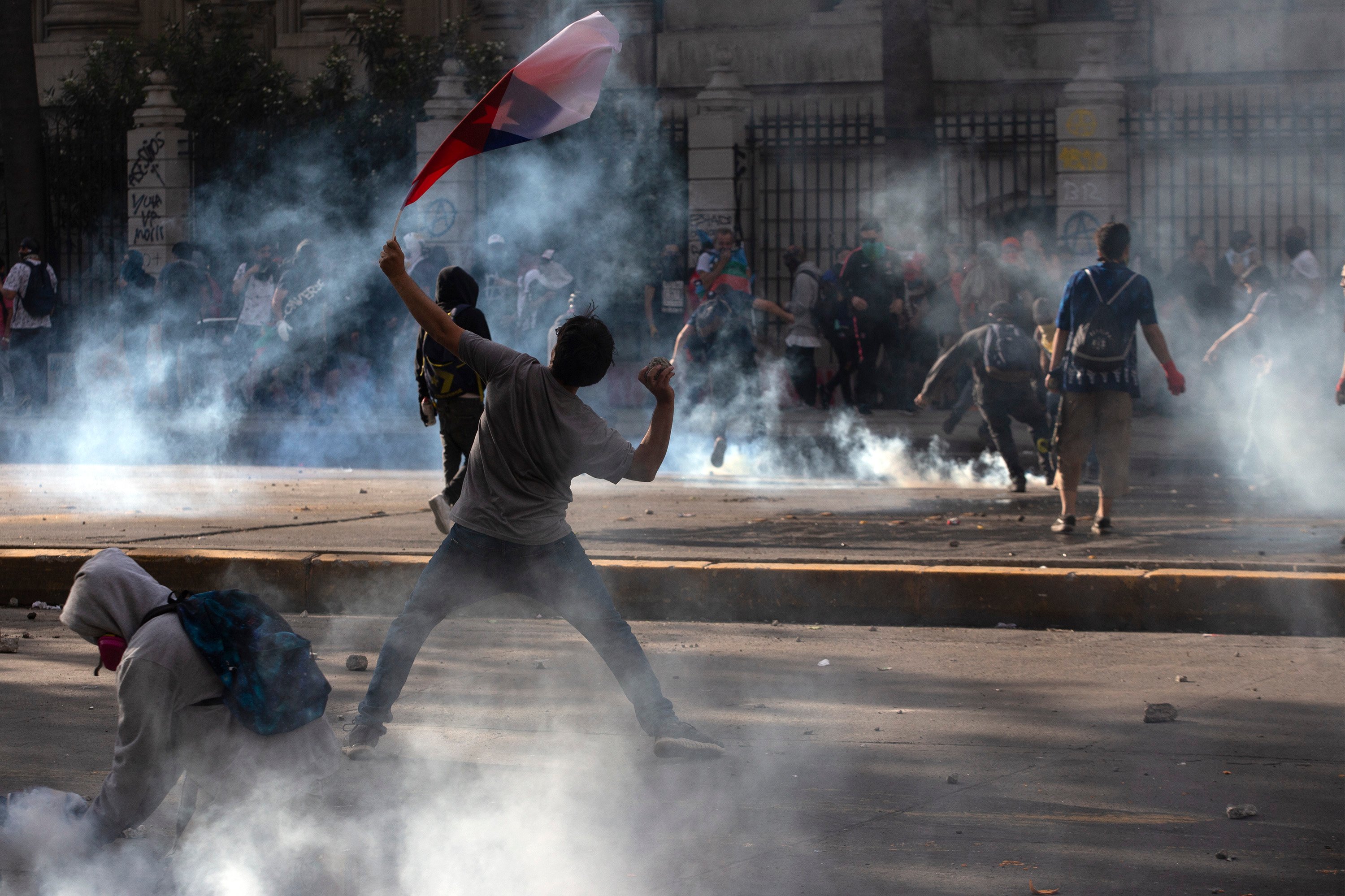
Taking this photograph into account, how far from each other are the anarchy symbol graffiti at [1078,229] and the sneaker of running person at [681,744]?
11.9 m

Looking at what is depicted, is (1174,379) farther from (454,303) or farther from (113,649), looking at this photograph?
(113,649)

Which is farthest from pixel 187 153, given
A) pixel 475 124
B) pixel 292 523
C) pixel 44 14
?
pixel 475 124

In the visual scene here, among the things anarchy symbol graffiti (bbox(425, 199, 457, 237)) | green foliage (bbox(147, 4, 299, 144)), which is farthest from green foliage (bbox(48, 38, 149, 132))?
anarchy symbol graffiti (bbox(425, 199, 457, 237))

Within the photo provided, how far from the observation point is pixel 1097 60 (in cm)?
1595

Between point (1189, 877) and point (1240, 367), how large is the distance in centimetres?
997

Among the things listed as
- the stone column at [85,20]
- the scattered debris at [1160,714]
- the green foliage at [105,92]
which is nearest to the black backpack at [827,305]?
the scattered debris at [1160,714]

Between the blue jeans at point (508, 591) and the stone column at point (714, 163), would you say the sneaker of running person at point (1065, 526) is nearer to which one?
the blue jeans at point (508, 591)

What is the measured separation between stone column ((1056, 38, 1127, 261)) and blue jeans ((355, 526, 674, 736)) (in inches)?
476

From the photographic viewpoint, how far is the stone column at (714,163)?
54.3 ft

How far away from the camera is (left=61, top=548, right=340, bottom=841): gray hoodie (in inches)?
117

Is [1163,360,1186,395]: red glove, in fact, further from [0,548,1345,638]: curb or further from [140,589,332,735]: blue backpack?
[140,589,332,735]: blue backpack

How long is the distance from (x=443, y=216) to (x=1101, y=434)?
10.1 m

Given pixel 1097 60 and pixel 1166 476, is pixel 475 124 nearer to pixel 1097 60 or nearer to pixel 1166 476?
pixel 1166 476

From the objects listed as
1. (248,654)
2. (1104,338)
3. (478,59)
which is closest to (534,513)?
(248,654)
